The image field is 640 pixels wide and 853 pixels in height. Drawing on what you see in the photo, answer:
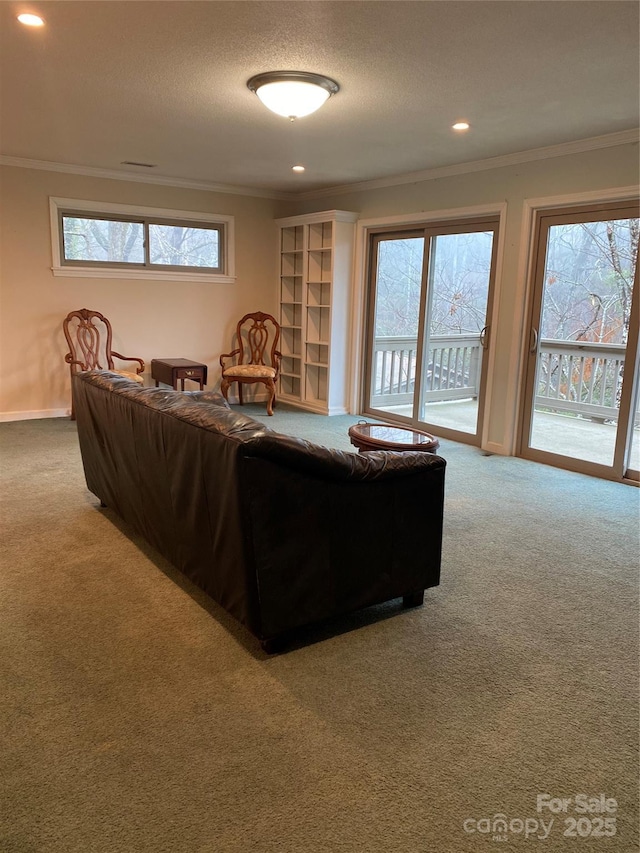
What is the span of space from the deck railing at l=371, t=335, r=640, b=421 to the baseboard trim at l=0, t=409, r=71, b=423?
3.18 meters

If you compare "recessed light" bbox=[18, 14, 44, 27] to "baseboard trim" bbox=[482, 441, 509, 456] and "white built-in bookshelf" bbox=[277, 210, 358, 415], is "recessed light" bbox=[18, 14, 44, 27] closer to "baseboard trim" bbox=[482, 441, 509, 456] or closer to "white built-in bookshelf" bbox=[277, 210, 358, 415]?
"white built-in bookshelf" bbox=[277, 210, 358, 415]

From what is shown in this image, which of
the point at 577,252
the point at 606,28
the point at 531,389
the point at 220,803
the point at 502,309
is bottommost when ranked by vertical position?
the point at 220,803

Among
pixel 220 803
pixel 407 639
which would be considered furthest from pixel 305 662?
pixel 220 803

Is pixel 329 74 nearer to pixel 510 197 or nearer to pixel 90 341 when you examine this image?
pixel 510 197

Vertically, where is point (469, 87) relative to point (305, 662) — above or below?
above

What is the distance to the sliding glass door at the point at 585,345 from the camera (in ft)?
14.0

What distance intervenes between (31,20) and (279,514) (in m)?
2.33

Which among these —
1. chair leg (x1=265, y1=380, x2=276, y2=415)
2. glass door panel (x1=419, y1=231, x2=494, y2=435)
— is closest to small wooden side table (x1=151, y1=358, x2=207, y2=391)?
chair leg (x1=265, y1=380, x2=276, y2=415)

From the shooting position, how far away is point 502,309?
5.02 meters

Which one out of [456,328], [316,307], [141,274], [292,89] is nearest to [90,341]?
[141,274]

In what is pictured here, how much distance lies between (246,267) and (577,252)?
3.75m

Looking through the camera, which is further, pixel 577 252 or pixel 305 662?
pixel 577 252

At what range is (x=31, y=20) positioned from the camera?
2.59 m

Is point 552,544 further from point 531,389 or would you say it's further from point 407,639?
point 531,389
